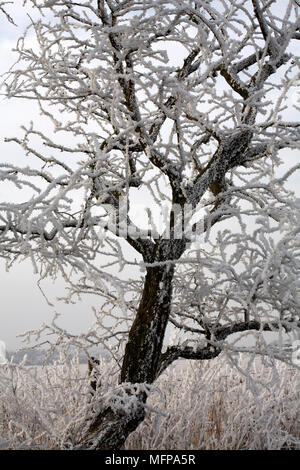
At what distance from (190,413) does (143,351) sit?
120cm

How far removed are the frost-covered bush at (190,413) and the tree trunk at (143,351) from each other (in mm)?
191

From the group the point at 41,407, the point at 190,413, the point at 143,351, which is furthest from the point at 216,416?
the point at 41,407

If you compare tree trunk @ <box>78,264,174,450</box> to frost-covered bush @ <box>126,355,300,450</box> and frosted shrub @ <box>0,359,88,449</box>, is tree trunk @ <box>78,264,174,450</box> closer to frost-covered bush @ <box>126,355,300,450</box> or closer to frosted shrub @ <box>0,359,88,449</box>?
frosted shrub @ <box>0,359,88,449</box>

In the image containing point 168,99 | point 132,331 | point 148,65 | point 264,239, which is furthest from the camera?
point 168,99

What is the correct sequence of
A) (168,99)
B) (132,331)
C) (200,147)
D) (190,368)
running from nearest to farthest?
(132,331) → (168,99) → (200,147) → (190,368)

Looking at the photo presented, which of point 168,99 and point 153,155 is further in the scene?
point 168,99

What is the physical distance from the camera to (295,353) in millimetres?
3621

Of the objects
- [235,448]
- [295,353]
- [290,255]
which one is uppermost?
[290,255]

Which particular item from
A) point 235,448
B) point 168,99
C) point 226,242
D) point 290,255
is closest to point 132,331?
point 226,242

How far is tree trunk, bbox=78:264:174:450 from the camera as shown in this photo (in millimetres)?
3699

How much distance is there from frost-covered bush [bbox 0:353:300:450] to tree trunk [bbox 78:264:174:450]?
19 centimetres

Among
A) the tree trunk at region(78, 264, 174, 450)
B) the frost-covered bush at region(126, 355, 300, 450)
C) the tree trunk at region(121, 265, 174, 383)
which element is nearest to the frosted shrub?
the tree trunk at region(78, 264, 174, 450)

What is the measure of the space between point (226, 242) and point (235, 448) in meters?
2.12

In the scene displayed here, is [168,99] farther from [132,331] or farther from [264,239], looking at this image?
[132,331]
